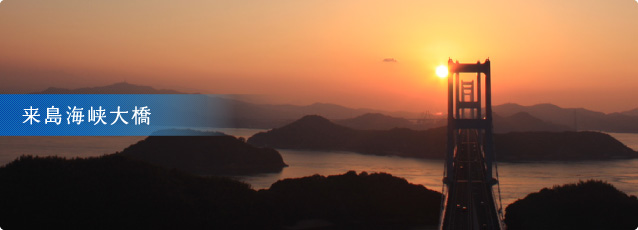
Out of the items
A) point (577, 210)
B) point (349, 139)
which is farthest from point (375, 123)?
point (577, 210)

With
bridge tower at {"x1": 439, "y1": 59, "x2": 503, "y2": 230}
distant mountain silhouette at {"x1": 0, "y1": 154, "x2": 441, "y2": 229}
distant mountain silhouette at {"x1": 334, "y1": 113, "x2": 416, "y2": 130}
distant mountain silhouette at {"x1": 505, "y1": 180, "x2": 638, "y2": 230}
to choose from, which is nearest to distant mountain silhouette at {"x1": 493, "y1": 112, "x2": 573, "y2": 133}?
distant mountain silhouette at {"x1": 334, "y1": 113, "x2": 416, "y2": 130}

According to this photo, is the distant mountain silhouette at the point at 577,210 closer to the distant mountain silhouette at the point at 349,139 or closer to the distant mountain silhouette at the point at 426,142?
the distant mountain silhouette at the point at 426,142

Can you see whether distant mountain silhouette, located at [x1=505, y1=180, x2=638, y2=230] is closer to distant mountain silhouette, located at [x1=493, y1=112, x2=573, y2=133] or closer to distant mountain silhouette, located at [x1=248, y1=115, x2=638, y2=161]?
distant mountain silhouette, located at [x1=248, y1=115, x2=638, y2=161]

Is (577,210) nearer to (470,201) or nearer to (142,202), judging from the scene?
(470,201)

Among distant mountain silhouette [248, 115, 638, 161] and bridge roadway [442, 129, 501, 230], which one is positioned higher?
distant mountain silhouette [248, 115, 638, 161]

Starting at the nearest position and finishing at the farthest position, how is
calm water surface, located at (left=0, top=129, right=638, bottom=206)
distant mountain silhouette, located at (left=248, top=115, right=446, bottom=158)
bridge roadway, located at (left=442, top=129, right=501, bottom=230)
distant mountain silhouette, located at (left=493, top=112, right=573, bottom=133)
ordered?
bridge roadway, located at (left=442, top=129, right=501, bottom=230) < calm water surface, located at (left=0, top=129, right=638, bottom=206) < distant mountain silhouette, located at (left=248, top=115, right=446, bottom=158) < distant mountain silhouette, located at (left=493, top=112, right=573, bottom=133)

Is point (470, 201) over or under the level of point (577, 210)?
over
